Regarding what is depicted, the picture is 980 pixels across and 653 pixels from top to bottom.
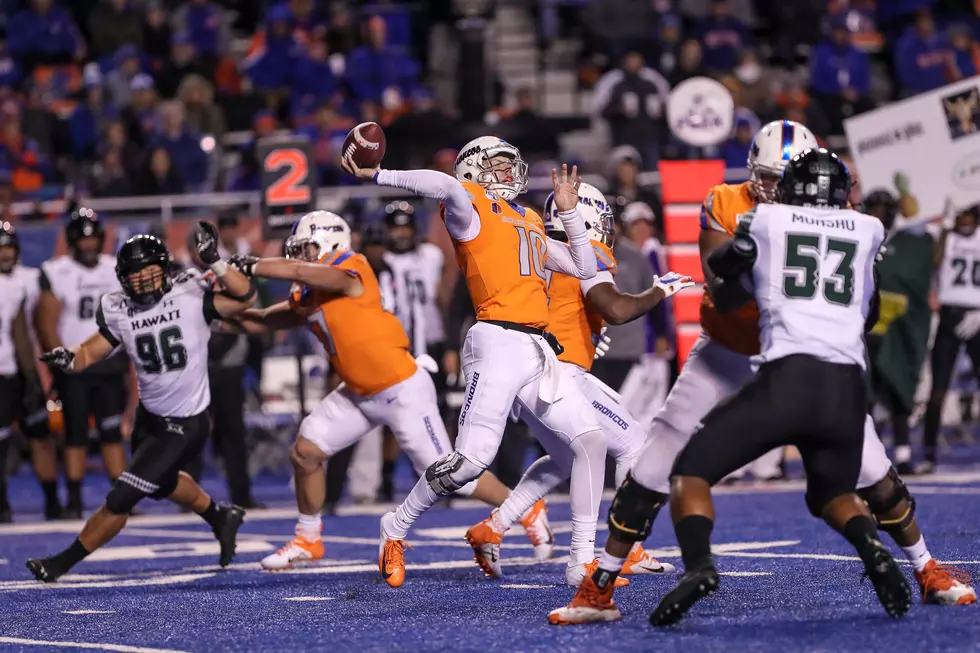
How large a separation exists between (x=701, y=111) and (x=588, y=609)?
26.4ft

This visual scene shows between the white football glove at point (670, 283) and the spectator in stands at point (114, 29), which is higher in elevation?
the spectator in stands at point (114, 29)

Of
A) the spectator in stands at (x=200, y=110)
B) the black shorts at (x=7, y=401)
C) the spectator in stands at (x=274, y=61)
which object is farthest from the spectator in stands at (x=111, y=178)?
the black shorts at (x=7, y=401)

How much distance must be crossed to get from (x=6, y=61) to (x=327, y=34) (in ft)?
11.8

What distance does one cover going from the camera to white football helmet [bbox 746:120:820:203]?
6020mm

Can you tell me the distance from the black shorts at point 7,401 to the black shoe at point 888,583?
7418 millimetres

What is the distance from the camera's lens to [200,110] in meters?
16.0

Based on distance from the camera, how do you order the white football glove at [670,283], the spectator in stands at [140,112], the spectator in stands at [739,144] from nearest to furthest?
the white football glove at [670,283] < the spectator in stands at [739,144] < the spectator in stands at [140,112]

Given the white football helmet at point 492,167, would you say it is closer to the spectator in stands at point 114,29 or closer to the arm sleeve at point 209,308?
the arm sleeve at point 209,308

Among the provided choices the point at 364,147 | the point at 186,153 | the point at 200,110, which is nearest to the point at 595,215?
the point at 364,147

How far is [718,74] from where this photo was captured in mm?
16562

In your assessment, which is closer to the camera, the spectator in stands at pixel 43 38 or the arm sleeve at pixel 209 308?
the arm sleeve at pixel 209 308

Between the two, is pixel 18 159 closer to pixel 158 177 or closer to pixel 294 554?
pixel 158 177

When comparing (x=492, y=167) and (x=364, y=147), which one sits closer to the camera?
(x=364, y=147)

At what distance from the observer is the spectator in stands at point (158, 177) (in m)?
14.6
